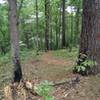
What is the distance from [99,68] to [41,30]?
18.4m

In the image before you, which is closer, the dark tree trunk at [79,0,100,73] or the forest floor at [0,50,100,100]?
the forest floor at [0,50,100,100]

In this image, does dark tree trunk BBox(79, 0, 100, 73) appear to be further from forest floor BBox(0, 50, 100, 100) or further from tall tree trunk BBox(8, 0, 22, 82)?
tall tree trunk BBox(8, 0, 22, 82)

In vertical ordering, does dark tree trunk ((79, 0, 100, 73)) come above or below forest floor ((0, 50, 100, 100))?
above

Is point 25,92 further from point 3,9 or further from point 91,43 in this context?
point 3,9

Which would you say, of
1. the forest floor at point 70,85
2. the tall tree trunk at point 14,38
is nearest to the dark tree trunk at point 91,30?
the forest floor at point 70,85

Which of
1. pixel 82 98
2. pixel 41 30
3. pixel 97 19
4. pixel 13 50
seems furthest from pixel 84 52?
pixel 41 30

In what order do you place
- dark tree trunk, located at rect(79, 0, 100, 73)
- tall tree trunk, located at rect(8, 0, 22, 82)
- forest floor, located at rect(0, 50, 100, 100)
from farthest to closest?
1. dark tree trunk, located at rect(79, 0, 100, 73)
2. tall tree trunk, located at rect(8, 0, 22, 82)
3. forest floor, located at rect(0, 50, 100, 100)

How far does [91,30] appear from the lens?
5.89 m

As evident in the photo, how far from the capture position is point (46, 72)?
22.2 ft

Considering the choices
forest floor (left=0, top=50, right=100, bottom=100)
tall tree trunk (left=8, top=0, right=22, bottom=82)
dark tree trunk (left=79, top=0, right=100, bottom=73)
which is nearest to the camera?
forest floor (left=0, top=50, right=100, bottom=100)

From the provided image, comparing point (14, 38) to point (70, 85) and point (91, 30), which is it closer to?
point (70, 85)

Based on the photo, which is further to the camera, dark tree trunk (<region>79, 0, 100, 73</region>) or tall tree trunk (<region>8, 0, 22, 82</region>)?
dark tree trunk (<region>79, 0, 100, 73</region>)

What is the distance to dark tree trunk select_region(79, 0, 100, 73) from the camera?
584 cm

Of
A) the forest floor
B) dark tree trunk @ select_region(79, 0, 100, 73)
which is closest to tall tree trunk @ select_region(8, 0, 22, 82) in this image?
the forest floor
